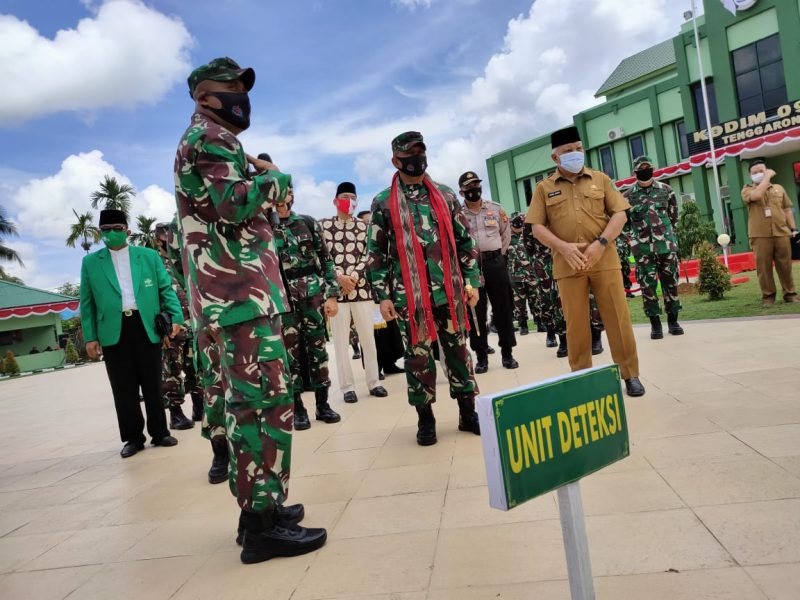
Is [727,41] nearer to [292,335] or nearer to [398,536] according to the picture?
[292,335]

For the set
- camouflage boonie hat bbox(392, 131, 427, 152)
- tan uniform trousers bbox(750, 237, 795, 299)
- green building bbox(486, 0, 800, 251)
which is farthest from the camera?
green building bbox(486, 0, 800, 251)

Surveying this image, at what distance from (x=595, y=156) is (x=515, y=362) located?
1082 inches

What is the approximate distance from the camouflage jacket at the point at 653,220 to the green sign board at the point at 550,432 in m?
6.28

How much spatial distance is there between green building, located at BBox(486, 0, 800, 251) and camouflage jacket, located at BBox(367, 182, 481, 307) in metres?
20.1

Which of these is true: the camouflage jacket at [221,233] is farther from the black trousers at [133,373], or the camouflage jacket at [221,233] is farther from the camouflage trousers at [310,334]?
the black trousers at [133,373]

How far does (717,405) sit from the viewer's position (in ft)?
13.2

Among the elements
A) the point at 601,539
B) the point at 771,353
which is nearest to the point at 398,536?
the point at 601,539

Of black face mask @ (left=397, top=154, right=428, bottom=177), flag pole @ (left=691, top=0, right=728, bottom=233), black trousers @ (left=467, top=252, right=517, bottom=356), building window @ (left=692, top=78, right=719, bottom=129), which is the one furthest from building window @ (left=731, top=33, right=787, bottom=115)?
black face mask @ (left=397, top=154, right=428, bottom=177)

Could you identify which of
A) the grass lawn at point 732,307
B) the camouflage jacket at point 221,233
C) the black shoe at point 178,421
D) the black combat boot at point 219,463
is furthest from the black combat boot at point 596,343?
the camouflage jacket at point 221,233

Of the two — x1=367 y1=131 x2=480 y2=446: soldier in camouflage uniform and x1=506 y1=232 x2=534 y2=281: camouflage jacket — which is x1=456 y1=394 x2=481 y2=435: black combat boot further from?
x1=506 y1=232 x2=534 y2=281: camouflage jacket

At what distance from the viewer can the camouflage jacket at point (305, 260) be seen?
5.17m

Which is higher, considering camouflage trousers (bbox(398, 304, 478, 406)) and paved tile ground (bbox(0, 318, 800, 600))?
camouflage trousers (bbox(398, 304, 478, 406))

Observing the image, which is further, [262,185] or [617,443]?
[262,185]

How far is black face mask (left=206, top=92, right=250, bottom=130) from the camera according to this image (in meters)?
2.73
